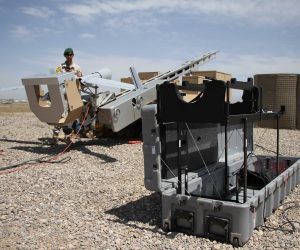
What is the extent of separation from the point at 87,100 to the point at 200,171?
4.87 metres

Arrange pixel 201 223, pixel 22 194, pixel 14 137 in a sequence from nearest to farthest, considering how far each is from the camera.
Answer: pixel 201 223 → pixel 22 194 → pixel 14 137

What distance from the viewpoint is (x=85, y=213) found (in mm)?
5469

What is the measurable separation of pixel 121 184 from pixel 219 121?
307 centimetres

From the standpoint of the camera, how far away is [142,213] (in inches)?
215

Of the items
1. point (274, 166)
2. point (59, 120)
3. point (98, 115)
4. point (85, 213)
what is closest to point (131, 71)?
point (98, 115)

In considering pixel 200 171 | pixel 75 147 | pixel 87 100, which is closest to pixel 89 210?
pixel 200 171

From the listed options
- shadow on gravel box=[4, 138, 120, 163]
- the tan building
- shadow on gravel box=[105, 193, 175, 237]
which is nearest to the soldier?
shadow on gravel box=[4, 138, 120, 163]

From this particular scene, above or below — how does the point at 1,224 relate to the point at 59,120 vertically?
below

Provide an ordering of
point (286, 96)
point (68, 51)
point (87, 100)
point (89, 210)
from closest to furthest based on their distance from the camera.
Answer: point (89, 210), point (87, 100), point (68, 51), point (286, 96)

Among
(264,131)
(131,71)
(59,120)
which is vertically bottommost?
(264,131)

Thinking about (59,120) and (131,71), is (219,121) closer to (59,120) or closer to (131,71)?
(59,120)

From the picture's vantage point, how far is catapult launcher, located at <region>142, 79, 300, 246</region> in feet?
14.1

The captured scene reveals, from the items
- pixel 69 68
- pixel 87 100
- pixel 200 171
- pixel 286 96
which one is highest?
pixel 69 68

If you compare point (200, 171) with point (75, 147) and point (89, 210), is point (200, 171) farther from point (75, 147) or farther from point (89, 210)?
point (75, 147)
